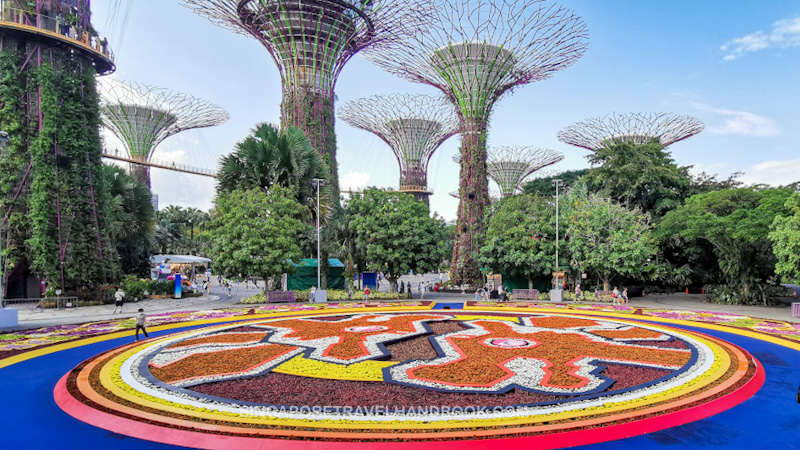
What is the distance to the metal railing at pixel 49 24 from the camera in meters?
31.2

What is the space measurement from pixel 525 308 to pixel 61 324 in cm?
2374

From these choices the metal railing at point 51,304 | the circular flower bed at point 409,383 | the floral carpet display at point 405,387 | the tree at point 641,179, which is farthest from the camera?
the tree at point 641,179

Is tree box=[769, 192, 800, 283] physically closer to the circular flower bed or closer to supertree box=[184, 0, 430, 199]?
the circular flower bed

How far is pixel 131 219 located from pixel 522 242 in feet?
106

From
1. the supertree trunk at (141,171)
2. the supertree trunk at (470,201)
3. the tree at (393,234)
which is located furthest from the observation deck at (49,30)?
the supertree trunk at (141,171)

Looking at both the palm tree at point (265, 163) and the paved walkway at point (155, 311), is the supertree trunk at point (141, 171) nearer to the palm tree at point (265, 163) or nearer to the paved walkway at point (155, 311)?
the paved walkway at point (155, 311)

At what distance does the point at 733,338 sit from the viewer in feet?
62.2

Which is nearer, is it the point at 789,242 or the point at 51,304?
the point at 789,242

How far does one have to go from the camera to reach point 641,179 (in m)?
43.6

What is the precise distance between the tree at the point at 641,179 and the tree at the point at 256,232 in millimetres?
29146

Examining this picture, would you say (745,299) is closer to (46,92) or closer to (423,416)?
(423,416)

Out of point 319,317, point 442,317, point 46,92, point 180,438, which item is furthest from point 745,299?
point 46,92

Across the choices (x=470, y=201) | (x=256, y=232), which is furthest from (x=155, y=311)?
(x=470, y=201)

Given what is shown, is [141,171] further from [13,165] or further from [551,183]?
[551,183]
